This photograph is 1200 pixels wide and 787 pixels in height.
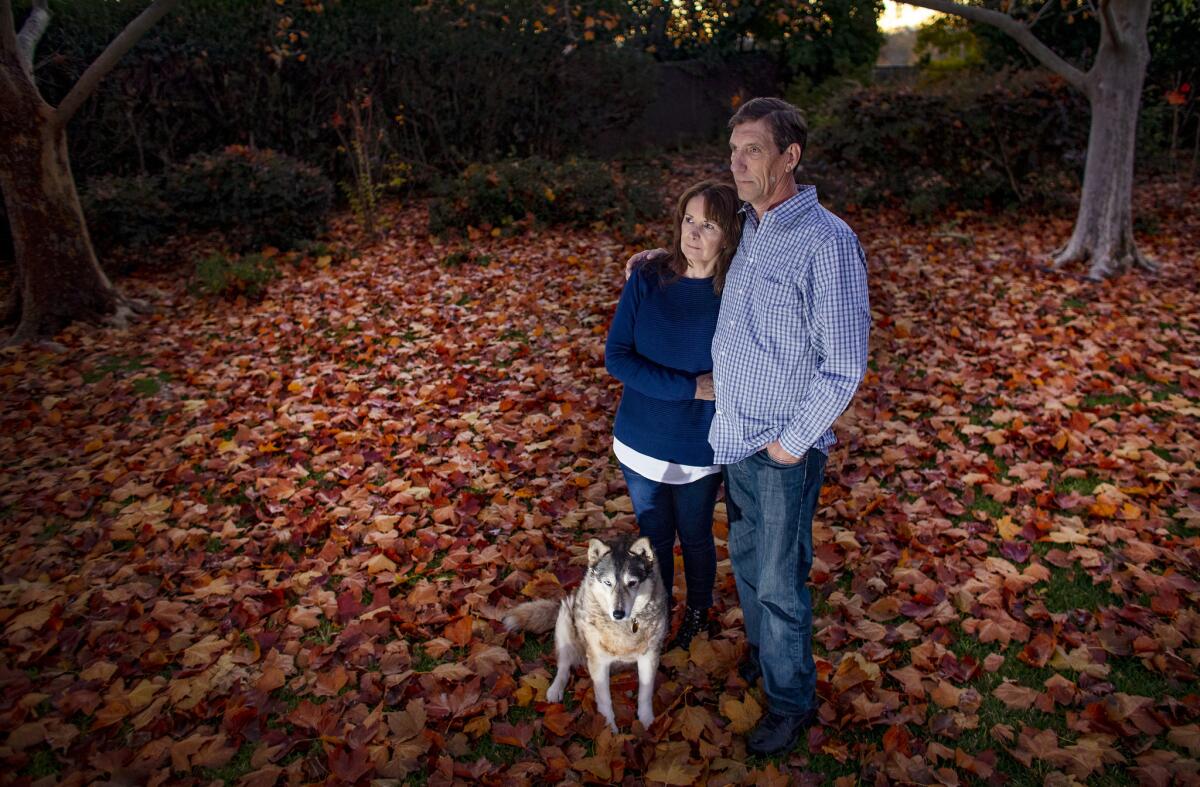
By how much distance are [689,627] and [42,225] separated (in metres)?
8.08

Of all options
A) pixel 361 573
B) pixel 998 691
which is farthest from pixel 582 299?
pixel 998 691

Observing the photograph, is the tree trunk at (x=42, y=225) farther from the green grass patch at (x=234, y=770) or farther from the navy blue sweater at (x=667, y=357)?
the navy blue sweater at (x=667, y=357)

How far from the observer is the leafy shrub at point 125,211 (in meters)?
9.16

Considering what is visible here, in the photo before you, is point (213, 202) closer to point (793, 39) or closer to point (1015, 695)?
point (1015, 695)

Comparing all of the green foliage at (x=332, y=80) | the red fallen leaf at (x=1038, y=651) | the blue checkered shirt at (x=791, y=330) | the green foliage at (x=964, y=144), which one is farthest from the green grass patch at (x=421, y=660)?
the green foliage at (x=964, y=144)

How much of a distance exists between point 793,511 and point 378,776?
2.00m

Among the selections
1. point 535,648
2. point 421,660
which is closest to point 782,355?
point 535,648

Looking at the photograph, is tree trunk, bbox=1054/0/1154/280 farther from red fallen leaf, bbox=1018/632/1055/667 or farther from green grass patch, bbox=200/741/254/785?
green grass patch, bbox=200/741/254/785

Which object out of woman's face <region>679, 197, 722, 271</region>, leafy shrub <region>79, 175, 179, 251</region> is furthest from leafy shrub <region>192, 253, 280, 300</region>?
woman's face <region>679, 197, 722, 271</region>

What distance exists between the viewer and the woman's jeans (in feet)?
10.1

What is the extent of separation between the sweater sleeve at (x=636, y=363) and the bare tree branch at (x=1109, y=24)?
819cm

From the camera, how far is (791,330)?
241 centimetres

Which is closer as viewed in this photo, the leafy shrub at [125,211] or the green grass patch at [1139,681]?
the green grass patch at [1139,681]

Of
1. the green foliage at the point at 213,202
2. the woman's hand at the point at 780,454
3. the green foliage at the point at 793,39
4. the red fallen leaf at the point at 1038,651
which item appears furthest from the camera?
the green foliage at the point at 793,39
